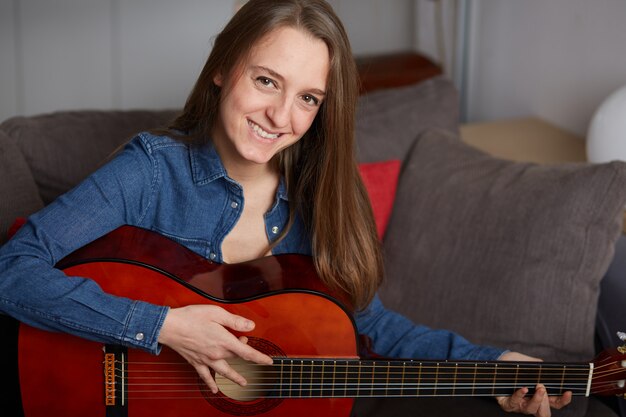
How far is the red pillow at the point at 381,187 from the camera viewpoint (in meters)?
2.24

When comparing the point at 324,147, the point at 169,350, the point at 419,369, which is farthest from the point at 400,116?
the point at 169,350

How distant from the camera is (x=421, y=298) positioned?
2.12 m

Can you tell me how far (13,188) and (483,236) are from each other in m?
1.06

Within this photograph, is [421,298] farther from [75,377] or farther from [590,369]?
[75,377]

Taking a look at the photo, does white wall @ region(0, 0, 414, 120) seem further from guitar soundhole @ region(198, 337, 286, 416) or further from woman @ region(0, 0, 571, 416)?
guitar soundhole @ region(198, 337, 286, 416)

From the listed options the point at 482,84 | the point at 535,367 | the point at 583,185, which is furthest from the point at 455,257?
the point at 482,84

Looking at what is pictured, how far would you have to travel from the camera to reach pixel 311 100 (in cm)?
162

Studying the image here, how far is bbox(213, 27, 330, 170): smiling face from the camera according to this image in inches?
61.2

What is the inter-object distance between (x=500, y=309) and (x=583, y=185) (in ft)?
1.12

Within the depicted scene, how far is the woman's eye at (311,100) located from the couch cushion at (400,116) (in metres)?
0.65

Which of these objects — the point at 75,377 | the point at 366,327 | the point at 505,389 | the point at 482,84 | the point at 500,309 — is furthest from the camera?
the point at 482,84

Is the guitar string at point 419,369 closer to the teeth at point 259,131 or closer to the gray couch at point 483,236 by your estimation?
the gray couch at point 483,236

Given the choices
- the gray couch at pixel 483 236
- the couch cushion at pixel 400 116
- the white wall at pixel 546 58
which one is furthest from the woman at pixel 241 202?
the white wall at pixel 546 58

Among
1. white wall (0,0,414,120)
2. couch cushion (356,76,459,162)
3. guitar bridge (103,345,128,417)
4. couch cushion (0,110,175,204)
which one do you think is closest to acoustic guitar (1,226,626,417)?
guitar bridge (103,345,128,417)
